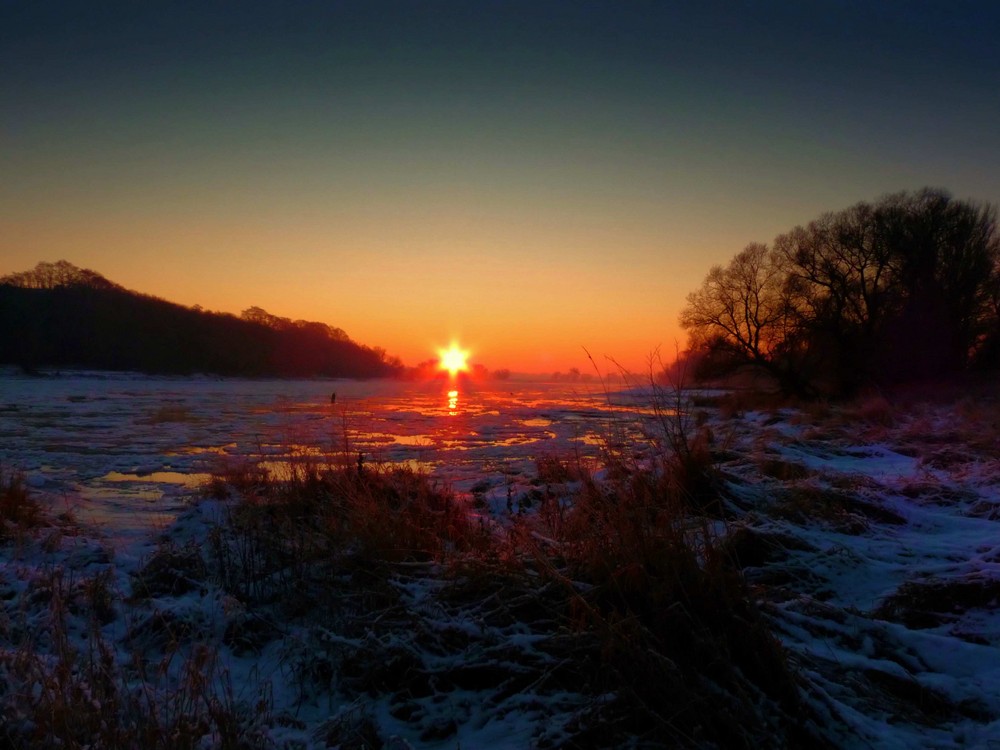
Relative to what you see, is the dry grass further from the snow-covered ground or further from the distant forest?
the distant forest

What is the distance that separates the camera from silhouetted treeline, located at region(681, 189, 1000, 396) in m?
27.7

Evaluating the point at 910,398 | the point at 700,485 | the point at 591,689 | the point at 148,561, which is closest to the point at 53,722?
the point at 591,689

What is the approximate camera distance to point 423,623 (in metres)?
3.42

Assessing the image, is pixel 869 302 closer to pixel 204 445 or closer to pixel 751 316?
pixel 751 316

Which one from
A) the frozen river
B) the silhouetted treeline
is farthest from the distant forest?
the silhouetted treeline

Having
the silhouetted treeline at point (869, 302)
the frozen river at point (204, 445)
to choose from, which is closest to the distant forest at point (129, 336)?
the frozen river at point (204, 445)

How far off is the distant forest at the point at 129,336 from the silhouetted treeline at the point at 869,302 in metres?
59.9

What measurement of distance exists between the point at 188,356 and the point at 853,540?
84967mm

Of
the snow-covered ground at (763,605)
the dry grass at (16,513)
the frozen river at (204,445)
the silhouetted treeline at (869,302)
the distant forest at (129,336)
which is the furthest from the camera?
the distant forest at (129,336)

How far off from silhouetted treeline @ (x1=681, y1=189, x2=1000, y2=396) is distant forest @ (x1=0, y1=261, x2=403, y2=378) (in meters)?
59.9

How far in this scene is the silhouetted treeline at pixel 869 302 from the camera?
27719 mm

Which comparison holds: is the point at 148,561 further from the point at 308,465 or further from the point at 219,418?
the point at 219,418

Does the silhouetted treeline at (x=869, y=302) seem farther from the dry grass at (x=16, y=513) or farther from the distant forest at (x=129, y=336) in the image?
the distant forest at (x=129, y=336)

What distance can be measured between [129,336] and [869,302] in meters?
80.2
